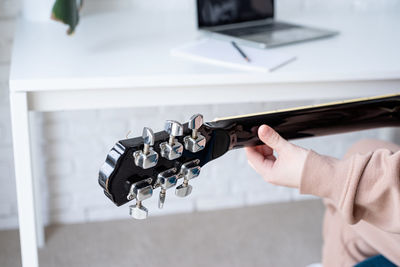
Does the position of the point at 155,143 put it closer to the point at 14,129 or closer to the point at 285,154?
the point at 285,154

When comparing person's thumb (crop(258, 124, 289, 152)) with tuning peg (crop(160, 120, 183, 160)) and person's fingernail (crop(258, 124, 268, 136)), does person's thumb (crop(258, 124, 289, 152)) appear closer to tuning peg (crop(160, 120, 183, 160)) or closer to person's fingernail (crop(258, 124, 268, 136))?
person's fingernail (crop(258, 124, 268, 136))

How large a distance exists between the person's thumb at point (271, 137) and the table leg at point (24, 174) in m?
0.42

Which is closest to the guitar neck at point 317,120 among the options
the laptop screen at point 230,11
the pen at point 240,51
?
the pen at point 240,51

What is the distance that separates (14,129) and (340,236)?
0.70 metres

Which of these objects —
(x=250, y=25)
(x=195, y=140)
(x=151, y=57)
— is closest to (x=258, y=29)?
(x=250, y=25)

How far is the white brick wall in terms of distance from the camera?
5.25 feet

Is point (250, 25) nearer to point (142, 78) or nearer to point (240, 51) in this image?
point (240, 51)

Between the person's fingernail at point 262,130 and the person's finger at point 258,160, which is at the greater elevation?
the person's fingernail at point 262,130

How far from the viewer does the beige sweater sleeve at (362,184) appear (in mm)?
794

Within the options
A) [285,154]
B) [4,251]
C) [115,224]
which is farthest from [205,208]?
[285,154]

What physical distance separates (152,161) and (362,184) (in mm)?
330

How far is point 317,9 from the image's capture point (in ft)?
5.29

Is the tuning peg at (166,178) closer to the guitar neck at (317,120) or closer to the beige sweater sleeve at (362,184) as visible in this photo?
the guitar neck at (317,120)

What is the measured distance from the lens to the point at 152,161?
667 mm
